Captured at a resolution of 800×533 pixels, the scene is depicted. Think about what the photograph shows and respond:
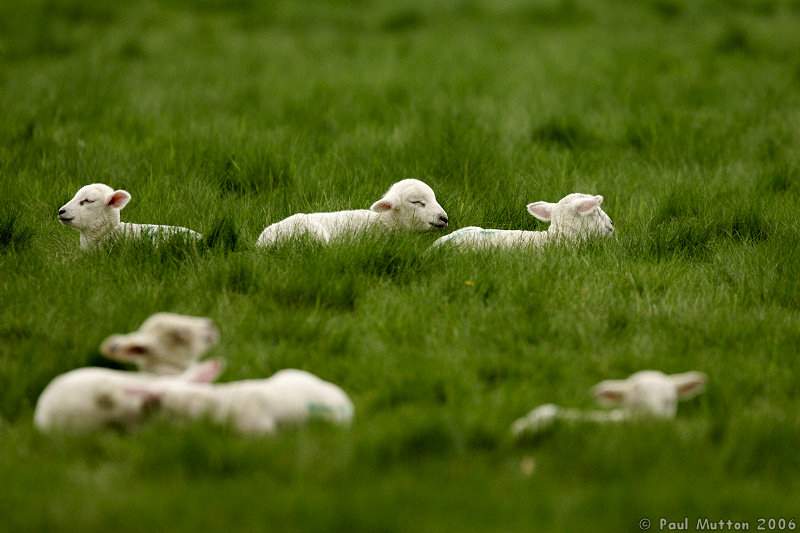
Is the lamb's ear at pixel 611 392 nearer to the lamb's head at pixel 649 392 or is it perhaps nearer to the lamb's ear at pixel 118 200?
the lamb's head at pixel 649 392

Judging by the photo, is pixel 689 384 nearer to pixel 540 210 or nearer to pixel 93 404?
pixel 93 404

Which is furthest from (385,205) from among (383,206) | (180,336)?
(180,336)

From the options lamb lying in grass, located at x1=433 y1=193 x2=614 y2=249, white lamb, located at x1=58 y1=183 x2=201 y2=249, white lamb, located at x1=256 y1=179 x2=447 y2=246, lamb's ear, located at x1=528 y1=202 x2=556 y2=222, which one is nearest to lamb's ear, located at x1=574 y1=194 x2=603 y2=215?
lamb lying in grass, located at x1=433 y1=193 x2=614 y2=249

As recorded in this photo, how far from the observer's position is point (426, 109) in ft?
23.4

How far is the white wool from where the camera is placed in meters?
2.75

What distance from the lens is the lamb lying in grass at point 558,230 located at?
457 cm

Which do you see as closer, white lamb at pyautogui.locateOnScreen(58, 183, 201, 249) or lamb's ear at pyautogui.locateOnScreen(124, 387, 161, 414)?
lamb's ear at pyautogui.locateOnScreen(124, 387, 161, 414)

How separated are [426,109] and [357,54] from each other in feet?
9.72

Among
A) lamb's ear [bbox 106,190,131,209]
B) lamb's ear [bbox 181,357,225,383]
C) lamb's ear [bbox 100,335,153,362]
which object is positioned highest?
lamb's ear [bbox 106,190,131,209]

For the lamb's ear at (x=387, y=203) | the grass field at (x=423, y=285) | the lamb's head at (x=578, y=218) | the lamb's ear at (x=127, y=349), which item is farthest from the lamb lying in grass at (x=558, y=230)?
the lamb's ear at (x=127, y=349)

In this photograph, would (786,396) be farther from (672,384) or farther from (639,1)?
(639,1)

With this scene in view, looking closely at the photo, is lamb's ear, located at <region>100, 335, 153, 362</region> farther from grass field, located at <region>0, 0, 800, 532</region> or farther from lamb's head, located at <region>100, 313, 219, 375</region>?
grass field, located at <region>0, 0, 800, 532</region>

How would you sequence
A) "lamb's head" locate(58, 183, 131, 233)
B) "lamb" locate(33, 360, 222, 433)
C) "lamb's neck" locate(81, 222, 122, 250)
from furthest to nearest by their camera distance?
"lamb's head" locate(58, 183, 131, 233) < "lamb's neck" locate(81, 222, 122, 250) < "lamb" locate(33, 360, 222, 433)

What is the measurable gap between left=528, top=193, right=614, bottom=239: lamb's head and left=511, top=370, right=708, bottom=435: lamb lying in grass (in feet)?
5.77
